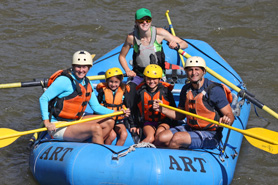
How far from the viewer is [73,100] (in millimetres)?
4742

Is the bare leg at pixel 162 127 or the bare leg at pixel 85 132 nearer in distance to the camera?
the bare leg at pixel 85 132

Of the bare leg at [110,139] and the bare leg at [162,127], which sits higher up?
the bare leg at [162,127]

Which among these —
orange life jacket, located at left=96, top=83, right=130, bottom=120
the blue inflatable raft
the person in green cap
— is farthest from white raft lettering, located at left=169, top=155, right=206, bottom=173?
the person in green cap

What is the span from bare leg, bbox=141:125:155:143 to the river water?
1.36 metres

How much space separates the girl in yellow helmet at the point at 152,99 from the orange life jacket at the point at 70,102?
607 millimetres

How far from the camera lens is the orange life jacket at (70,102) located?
15.5 ft

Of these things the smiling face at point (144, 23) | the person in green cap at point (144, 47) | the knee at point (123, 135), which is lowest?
the knee at point (123, 135)

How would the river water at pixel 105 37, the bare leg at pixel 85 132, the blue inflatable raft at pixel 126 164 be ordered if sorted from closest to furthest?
the blue inflatable raft at pixel 126 164 → the bare leg at pixel 85 132 → the river water at pixel 105 37

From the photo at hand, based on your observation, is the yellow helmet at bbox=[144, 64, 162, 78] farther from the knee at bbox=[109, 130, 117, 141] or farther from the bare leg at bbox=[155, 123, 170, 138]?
the knee at bbox=[109, 130, 117, 141]

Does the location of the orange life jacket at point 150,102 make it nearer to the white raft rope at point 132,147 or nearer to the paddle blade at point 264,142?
the white raft rope at point 132,147

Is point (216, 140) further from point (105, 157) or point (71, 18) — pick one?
point (71, 18)

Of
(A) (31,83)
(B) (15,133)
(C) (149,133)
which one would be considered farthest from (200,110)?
(A) (31,83)

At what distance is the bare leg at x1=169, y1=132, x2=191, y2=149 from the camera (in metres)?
4.71

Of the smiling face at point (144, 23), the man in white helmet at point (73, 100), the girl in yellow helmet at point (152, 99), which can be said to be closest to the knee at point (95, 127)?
the man in white helmet at point (73, 100)
